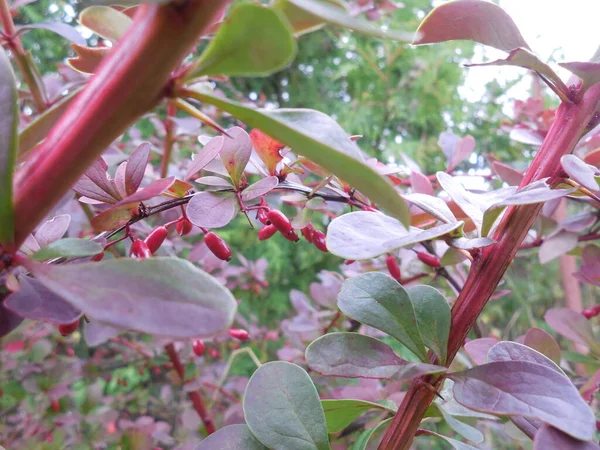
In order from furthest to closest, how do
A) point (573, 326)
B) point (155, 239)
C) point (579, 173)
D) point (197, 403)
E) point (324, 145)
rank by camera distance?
point (197, 403) < point (573, 326) < point (155, 239) < point (579, 173) < point (324, 145)

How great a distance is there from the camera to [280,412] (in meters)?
0.33

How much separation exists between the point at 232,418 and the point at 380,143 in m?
2.10

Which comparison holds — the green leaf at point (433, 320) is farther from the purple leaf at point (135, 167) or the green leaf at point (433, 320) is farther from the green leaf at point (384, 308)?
the purple leaf at point (135, 167)

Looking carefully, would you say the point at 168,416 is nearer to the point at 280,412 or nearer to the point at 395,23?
the point at 280,412

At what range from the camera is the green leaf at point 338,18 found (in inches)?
8.2

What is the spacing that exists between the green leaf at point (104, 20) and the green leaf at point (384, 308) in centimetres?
24

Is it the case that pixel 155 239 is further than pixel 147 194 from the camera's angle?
Yes

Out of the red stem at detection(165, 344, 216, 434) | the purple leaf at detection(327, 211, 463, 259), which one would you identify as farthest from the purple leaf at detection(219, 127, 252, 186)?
the red stem at detection(165, 344, 216, 434)

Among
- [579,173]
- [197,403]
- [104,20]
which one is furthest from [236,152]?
[197,403]

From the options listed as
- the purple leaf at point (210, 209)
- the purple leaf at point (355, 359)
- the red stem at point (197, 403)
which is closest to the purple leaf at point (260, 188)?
the purple leaf at point (210, 209)

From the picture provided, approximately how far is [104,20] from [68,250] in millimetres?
157

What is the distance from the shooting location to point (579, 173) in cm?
31

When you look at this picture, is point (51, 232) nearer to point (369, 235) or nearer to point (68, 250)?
point (68, 250)

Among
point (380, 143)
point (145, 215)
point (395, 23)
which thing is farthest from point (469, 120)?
point (145, 215)
